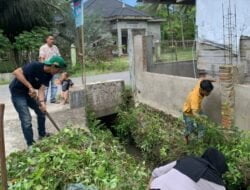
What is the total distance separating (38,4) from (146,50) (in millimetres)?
10669

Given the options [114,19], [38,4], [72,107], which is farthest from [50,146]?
[114,19]

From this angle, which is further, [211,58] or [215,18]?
[211,58]

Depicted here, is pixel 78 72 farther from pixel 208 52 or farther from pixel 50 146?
pixel 50 146

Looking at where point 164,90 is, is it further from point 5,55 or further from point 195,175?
point 5,55

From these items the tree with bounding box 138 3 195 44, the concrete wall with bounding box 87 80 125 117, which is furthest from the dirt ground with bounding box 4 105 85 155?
the tree with bounding box 138 3 195 44

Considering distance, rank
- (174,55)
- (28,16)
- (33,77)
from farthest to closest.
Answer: (28,16) → (174,55) → (33,77)

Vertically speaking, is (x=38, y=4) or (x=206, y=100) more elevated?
(x=38, y=4)

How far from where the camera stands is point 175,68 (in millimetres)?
10617

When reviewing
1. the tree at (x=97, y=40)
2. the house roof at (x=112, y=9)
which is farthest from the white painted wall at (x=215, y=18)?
the house roof at (x=112, y=9)

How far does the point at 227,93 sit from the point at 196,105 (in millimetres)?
541

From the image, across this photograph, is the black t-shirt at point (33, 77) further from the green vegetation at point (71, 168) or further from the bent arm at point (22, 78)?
the green vegetation at point (71, 168)

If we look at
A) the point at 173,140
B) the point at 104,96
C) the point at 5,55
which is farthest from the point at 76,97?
the point at 5,55

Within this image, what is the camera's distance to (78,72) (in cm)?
1703

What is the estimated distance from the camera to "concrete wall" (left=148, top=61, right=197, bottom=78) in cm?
946
